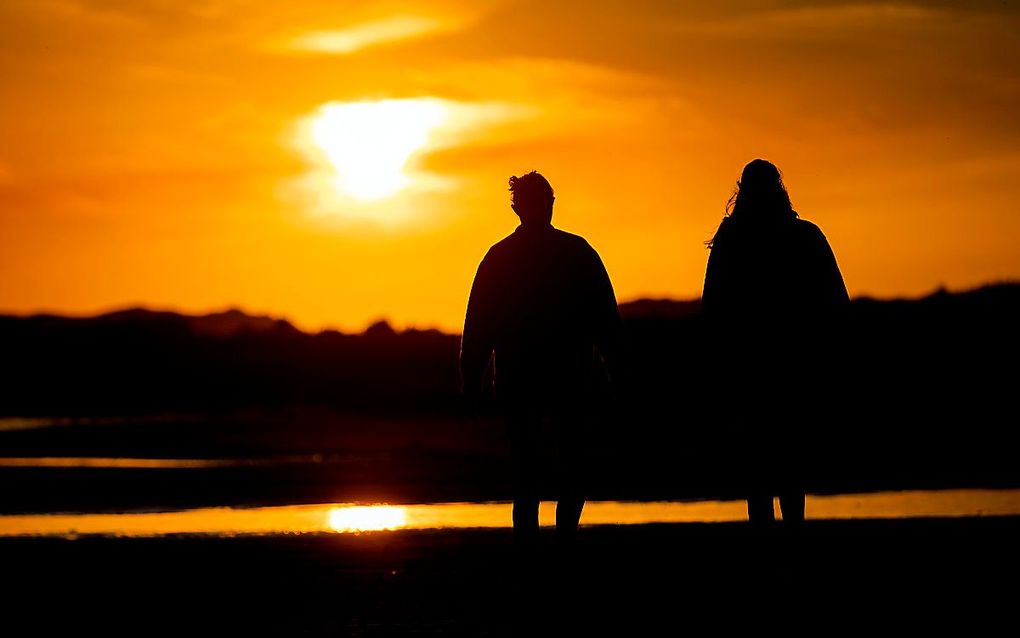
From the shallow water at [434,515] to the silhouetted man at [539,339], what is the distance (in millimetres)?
4784

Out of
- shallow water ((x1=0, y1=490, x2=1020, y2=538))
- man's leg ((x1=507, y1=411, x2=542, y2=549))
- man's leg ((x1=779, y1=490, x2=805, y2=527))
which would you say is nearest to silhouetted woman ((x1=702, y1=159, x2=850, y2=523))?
man's leg ((x1=779, y1=490, x2=805, y2=527))

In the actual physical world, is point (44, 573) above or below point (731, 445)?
below

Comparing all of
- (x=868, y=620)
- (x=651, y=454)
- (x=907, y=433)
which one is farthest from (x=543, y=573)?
(x=907, y=433)

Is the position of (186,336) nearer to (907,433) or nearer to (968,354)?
(968,354)

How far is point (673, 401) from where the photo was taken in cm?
3531

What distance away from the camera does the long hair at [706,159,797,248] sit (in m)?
9.21

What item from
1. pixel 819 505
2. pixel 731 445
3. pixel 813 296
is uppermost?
pixel 813 296

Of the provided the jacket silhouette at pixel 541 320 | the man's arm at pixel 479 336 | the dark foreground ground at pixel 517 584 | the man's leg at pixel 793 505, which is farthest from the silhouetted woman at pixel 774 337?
the man's arm at pixel 479 336

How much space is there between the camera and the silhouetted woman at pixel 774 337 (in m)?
8.89

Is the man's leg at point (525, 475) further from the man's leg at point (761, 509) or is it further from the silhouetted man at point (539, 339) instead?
the man's leg at point (761, 509)

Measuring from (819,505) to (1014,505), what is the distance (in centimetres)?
193

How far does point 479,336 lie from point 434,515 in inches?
256

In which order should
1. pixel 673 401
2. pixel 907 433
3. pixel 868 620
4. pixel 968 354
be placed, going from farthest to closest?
pixel 968 354
pixel 673 401
pixel 907 433
pixel 868 620

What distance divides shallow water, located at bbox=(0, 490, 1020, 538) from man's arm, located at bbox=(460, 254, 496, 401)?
4.70 metres
